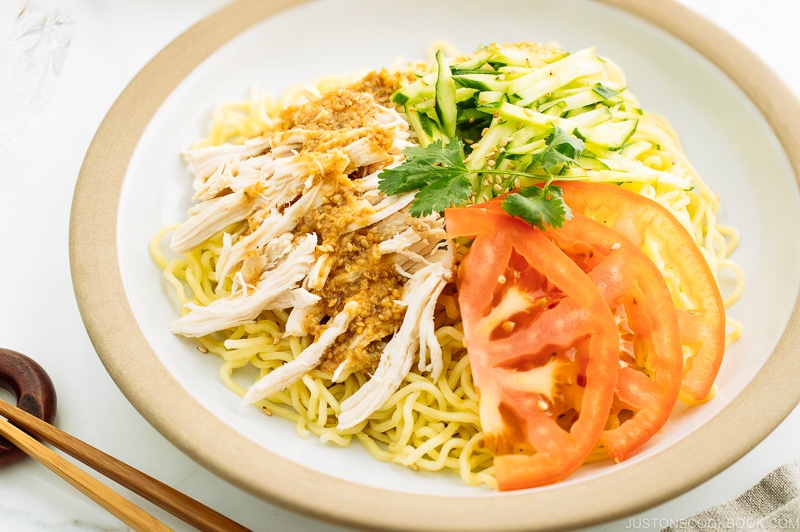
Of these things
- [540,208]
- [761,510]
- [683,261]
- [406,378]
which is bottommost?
[761,510]

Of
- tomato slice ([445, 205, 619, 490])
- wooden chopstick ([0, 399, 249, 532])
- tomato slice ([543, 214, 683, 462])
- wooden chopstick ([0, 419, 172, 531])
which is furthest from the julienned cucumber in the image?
wooden chopstick ([0, 419, 172, 531])

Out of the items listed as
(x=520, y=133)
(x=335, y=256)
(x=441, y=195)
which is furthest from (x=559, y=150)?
(x=335, y=256)

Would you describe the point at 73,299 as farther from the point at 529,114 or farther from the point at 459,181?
the point at 529,114

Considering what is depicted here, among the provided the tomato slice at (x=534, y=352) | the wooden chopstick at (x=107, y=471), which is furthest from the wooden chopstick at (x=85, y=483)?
the tomato slice at (x=534, y=352)

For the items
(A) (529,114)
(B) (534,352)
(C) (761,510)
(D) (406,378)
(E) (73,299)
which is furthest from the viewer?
(E) (73,299)

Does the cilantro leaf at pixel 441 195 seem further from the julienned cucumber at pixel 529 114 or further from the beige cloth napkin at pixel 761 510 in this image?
the beige cloth napkin at pixel 761 510

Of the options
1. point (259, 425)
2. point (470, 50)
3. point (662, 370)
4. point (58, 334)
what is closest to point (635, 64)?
point (470, 50)
